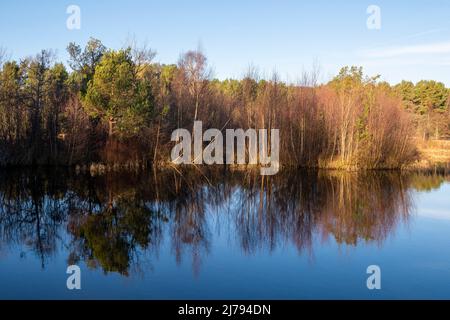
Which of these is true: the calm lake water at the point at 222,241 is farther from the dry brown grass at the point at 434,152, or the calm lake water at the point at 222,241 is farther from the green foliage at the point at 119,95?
the dry brown grass at the point at 434,152

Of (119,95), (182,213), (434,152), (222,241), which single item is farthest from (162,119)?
(434,152)

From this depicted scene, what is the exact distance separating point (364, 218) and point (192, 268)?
5953 mm

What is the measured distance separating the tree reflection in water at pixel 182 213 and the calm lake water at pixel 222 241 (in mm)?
39

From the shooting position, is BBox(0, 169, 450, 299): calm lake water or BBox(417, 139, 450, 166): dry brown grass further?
BBox(417, 139, 450, 166): dry brown grass

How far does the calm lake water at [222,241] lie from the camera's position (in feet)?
22.8

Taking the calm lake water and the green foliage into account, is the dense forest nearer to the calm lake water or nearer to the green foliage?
the green foliage

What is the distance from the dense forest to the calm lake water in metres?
7.30

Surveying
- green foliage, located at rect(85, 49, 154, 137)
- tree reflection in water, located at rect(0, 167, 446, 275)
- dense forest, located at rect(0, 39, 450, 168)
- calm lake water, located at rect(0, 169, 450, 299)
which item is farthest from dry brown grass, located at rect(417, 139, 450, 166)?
green foliage, located at rect(85, 49, 154, 137)

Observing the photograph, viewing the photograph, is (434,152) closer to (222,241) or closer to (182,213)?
(182,213)

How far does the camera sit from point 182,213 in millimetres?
12297

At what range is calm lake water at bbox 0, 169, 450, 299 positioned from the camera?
6941mm

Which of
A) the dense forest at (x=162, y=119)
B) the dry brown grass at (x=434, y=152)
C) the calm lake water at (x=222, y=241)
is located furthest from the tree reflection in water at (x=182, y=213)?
the dry brown grass at (x=434, y=152)

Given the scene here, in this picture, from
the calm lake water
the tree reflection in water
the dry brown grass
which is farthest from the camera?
the dry brown grass

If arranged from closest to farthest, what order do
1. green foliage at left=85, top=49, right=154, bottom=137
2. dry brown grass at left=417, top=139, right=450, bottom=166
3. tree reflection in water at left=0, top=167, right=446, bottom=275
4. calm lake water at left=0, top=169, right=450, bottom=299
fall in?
calm lake water at left=0, top=169, right=450, bottom=299 < tree reflection in water at left=0, top=167, right=446, bottom=275 < green foliage at left=85, top=49, right=154, bottom=137 < dry brown grass at left=417, top=139, right=450, bottom=166
